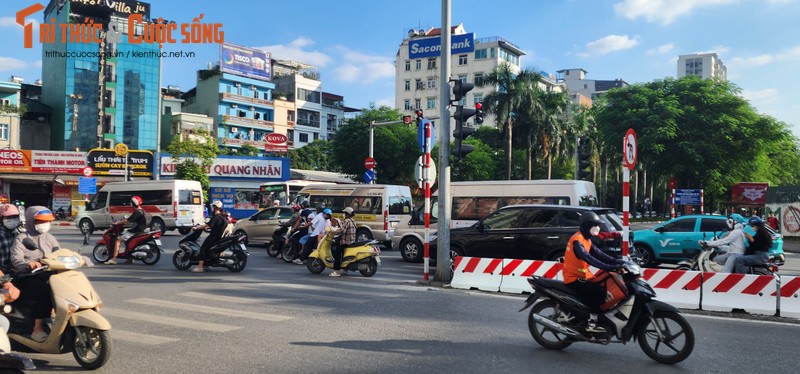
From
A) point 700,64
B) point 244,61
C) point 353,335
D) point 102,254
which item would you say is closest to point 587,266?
point 353,335

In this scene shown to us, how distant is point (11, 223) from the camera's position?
614cm

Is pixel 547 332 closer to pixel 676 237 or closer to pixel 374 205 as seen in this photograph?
pixel 676 237

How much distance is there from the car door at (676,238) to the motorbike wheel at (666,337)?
35.6 ft

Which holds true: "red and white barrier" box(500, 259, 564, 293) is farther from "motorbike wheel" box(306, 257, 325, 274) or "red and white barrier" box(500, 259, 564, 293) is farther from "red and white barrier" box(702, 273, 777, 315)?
"motorbike wheel" box(306, 257, 325, 274)

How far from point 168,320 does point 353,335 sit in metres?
2.67

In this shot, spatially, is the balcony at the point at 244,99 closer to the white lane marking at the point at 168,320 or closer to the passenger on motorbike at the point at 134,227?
the passenger on motorbike at the point at 134,227

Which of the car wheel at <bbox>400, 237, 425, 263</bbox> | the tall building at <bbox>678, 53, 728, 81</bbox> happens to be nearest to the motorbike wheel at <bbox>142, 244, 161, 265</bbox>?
the car wheel at <bbox>400, 237, 425, 263</bbox>

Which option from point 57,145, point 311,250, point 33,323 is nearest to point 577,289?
point 33,323

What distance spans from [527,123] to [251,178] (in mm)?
21506

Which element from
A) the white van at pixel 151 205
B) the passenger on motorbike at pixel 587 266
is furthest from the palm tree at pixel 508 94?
the passenger on motorbike at pixel 587 266

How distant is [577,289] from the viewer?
642cm

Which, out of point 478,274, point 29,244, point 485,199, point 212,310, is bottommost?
point 212,310

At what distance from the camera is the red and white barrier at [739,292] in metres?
9.11

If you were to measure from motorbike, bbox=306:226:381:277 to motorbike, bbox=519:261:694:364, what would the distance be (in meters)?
6.88
